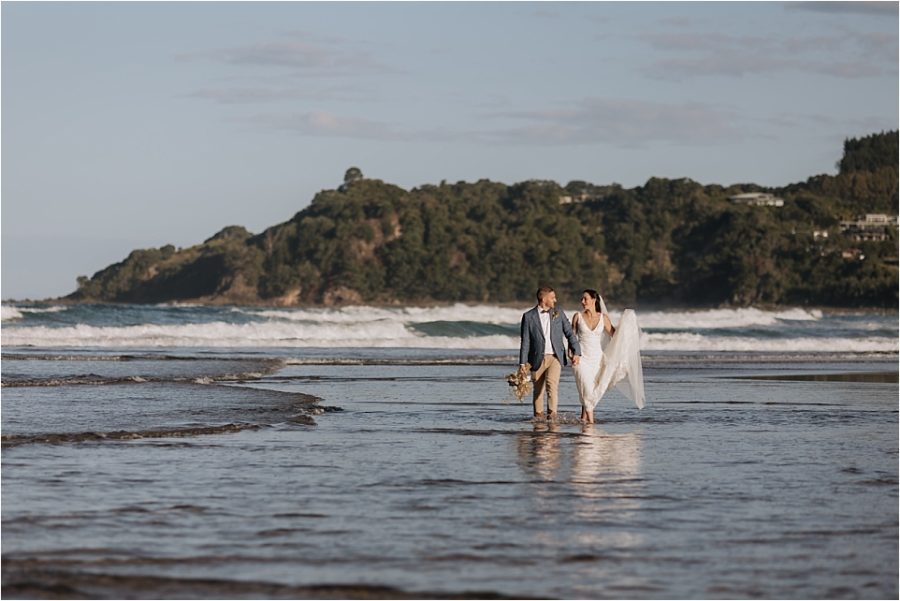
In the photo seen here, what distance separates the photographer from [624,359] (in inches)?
634

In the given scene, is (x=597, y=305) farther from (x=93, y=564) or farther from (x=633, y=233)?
(x=633, y=233)

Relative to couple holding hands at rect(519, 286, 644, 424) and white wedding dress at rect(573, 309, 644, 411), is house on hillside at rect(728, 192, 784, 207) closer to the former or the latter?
white wedding dress at rect(573, 309, 644, 411)

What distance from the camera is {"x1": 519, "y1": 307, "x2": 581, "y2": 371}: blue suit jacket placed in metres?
15.9

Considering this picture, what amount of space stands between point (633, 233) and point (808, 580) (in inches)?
6813

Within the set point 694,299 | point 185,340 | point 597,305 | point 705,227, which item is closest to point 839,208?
point 705,227

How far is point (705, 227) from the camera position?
177000 millimetres

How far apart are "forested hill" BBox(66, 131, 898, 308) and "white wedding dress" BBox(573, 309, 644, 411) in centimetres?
13482

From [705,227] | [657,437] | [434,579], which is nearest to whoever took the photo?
[434,579]

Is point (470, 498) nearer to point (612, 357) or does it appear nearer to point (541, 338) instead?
point (541, 338)

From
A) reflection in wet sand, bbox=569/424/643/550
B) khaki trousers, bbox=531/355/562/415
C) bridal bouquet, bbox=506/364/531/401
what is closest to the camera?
reflection in wet sand, bbox=569/424/643/550

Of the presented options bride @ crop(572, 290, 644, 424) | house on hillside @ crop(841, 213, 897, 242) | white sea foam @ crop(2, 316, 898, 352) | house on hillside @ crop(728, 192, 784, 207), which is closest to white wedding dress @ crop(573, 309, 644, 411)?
bride @ crop(572, 290, 644, 424)

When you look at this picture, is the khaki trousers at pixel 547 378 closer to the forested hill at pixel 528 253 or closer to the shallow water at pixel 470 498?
the shallow water at pixel 470 498

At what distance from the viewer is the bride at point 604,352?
15.8 metres

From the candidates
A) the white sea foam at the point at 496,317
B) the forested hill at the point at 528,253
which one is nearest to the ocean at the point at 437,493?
the white sea foam at the point at 496,317
